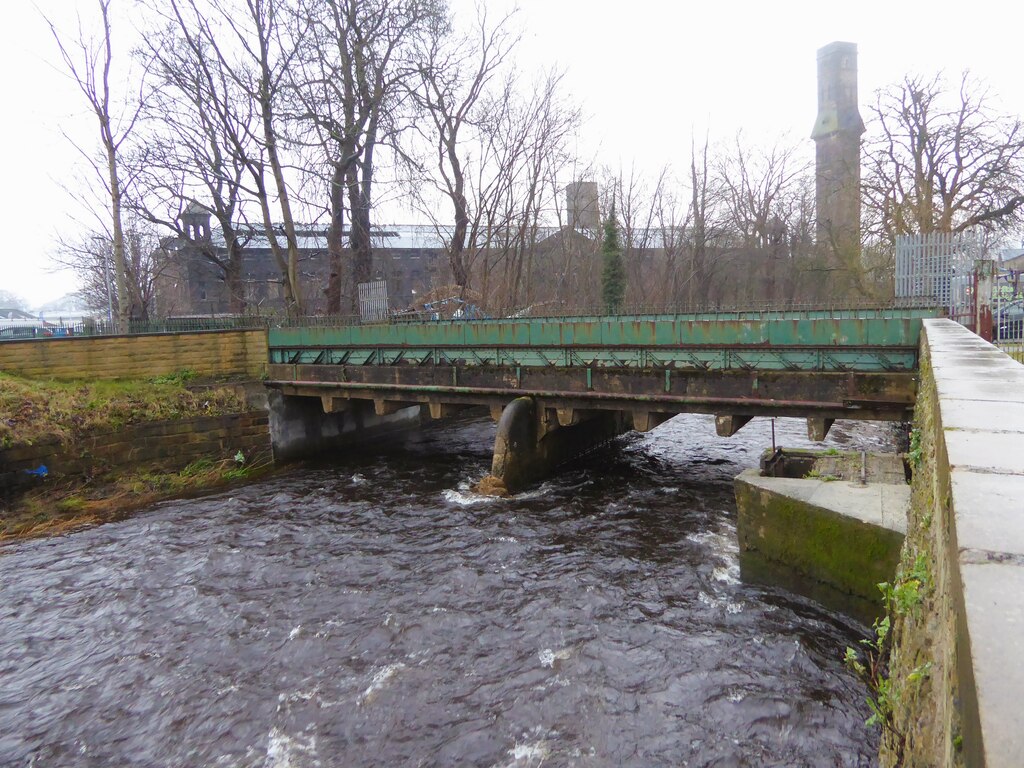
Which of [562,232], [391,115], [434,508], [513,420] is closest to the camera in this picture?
[434,508]

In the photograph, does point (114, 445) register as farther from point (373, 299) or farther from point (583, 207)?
point (583, 207)

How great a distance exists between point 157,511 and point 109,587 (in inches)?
152

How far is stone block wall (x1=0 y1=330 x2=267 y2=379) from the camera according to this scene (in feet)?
51.8

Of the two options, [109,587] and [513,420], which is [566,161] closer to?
[513,420]

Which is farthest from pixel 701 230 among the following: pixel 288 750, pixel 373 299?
pixel 288 750

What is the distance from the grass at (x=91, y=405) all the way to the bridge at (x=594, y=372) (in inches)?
74.9

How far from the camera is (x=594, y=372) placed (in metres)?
12.5

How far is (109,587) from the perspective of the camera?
899 centimetres

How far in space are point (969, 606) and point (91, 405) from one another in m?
17.0

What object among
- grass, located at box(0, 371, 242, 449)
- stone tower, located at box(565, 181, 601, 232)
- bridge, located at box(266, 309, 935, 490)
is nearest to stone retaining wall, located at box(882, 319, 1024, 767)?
bridge, located at box(266, 309, 935, 490)

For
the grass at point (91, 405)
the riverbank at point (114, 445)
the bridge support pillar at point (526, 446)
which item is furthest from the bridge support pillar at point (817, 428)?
the grass at point (91, 405)

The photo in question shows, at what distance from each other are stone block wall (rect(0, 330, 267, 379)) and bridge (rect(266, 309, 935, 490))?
0.80 metres

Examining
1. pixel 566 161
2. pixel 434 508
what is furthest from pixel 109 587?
pixel 566 161

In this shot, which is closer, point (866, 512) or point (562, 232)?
point (866, 512)
